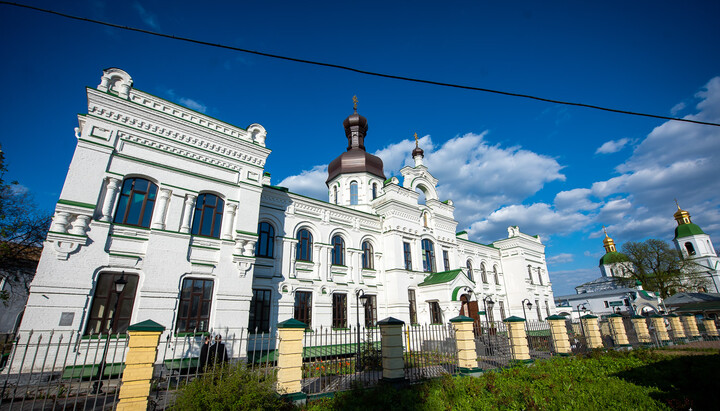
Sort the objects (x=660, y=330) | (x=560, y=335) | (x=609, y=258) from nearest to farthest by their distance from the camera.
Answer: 1. (x=560, y=335)
2. (x=660, y=330)
3. (x=609, y=258)

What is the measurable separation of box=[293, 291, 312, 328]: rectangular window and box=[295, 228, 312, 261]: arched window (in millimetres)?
1891

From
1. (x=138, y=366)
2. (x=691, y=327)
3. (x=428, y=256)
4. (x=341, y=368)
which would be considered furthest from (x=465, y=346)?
(x=691, y=327)

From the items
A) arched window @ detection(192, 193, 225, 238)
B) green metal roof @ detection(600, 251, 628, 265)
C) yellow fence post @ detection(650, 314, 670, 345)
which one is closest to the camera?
arched window @ detection(192, 193, 225, 238)

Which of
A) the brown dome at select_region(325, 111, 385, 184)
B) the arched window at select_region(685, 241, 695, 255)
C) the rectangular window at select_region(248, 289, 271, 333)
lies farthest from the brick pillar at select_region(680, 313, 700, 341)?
the arched window at select_region(685, 241, 695, 255)

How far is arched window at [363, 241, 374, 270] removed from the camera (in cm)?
1976

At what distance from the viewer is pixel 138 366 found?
6.15 metres

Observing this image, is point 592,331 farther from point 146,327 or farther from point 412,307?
point 146,327

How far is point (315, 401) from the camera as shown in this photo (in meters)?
7.53

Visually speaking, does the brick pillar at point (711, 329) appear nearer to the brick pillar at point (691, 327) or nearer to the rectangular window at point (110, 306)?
the brick pillar at point (691, 327)

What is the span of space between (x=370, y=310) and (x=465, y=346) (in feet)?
29.6

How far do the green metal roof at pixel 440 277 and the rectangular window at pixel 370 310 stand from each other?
3.37m

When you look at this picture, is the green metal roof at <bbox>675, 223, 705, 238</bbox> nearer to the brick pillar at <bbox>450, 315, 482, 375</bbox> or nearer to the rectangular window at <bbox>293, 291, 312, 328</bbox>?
the brick pillar at <bbox>450, 315, 482, 375</bbox>

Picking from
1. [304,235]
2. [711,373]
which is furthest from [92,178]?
[711,373]

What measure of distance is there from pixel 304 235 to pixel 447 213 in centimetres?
1230
